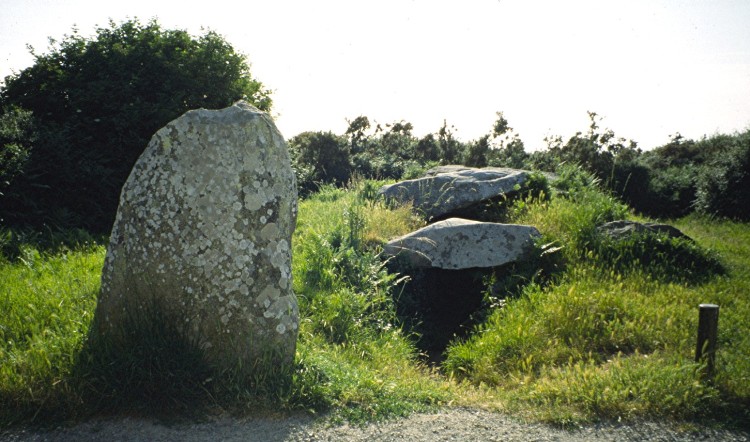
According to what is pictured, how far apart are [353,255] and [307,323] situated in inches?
90.2

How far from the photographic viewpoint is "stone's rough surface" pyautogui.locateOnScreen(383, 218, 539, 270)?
30.5 ft

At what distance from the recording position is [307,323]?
6.91 metres

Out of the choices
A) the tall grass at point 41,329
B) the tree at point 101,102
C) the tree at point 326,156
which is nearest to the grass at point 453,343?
the tall grass at point 41,329

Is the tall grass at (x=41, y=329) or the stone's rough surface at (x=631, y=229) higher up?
the stone's rough surface at (x=631, y=229)

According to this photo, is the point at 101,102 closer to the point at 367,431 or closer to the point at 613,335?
the point at 367,431

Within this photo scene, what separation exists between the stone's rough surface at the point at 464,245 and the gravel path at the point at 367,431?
4.27 metres

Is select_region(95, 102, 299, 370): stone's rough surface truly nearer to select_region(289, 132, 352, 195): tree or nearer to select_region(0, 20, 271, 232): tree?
select_region(0, 20, 271, 232): tree

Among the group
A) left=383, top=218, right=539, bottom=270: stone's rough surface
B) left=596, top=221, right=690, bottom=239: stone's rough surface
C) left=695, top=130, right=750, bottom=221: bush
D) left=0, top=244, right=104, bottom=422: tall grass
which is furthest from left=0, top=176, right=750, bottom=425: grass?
left=695, top=130, right=750, bottom=221: bush

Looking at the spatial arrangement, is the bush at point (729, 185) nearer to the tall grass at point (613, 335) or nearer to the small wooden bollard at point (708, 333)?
the tall grass at point (613, 335)

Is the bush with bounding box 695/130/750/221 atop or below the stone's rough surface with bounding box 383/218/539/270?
atop

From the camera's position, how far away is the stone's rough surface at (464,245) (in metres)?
9.28

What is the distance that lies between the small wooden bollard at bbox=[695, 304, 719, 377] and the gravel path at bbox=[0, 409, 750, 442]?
792mm

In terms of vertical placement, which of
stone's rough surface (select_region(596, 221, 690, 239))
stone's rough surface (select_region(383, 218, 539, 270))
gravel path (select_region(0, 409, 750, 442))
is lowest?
gravel path (select_region(0, 409, 750, 442))

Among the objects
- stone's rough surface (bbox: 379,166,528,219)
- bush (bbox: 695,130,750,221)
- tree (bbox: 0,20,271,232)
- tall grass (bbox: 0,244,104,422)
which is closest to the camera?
tall grass (bbox: 0,244,104,422)
